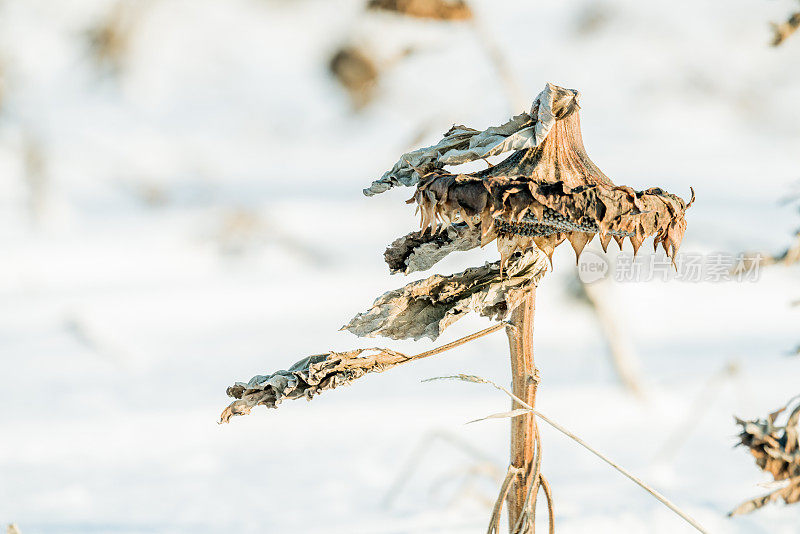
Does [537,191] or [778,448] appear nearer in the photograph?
[537,191]

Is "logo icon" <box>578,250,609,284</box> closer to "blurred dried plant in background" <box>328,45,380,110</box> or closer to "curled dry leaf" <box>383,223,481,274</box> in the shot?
"curled dry leaf" <box>383,223,481,274</box>

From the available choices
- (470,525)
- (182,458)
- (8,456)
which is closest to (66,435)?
(8,456)

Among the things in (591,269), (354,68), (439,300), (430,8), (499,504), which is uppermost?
(354,68)

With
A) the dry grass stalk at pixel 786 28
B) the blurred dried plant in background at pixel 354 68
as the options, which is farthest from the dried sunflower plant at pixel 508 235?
the blurred dried plant in background at pixel 354 68

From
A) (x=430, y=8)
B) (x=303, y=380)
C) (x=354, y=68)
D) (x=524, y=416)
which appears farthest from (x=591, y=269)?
(x=354, y=68)

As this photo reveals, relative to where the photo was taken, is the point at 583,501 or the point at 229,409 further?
the point at 583,501

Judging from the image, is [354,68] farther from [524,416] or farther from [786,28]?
[524,416]

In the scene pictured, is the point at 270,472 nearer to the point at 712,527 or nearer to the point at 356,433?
the point at 356,433
